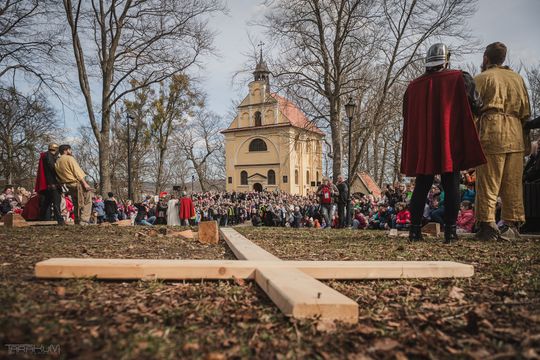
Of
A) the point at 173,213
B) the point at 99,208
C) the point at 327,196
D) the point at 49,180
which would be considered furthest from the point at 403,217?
the point at 99,208

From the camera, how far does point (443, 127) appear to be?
435 centimetres

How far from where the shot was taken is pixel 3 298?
1.89m

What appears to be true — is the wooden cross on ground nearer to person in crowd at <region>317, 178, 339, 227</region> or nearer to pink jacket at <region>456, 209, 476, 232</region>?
pink jacket at <region>456, 209, 476, 232</region>

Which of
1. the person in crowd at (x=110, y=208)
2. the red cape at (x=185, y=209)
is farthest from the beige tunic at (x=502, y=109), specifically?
the person in crowd at (x=110, y=208)

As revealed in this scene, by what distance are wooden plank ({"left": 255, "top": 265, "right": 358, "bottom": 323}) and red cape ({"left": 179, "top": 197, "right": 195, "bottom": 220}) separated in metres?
14.9

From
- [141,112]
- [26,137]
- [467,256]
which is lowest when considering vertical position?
[467,256]

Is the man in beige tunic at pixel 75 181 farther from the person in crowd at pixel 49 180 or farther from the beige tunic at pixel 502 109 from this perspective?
the beige tunic at pixel 502 109

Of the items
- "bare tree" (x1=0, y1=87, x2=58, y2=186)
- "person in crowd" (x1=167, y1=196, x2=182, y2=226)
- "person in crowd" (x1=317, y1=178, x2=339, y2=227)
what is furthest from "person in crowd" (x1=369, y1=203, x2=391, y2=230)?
"bare tree" (x1=0, y1=87, x2=58, y2=186)

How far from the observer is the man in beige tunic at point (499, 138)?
4.71m

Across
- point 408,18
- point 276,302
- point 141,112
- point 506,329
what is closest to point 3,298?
point 276,302

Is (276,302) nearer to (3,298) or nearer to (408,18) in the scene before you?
(3,298)

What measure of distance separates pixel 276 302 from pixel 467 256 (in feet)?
8.39

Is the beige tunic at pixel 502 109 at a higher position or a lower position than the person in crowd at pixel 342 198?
higher

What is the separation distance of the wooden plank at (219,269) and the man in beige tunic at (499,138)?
2680 millimetres
